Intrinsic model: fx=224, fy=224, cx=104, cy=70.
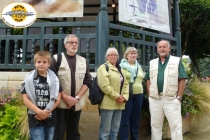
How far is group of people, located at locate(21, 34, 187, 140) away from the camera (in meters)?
2.76

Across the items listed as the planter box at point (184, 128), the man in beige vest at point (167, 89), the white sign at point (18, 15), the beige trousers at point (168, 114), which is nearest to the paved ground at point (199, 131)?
the planter box at point (184, 128)

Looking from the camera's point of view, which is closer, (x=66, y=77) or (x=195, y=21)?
(x=66, y=77)

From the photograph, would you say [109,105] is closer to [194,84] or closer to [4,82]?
[4,82]

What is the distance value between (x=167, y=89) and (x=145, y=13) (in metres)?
2.67

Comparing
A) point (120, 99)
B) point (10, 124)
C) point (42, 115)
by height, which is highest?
point (120, 99)

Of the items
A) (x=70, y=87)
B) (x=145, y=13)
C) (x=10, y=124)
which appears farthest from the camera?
(x=145, y=13)

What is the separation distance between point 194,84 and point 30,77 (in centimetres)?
437

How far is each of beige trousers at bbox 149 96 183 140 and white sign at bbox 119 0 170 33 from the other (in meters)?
2.18

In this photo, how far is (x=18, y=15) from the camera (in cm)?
506

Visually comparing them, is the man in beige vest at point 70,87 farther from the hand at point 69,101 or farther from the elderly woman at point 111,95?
the elderly woman at point 111,95

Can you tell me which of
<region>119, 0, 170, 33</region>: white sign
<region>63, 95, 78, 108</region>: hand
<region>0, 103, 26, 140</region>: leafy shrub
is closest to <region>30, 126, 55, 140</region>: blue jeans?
<region>63, 95, 78, 108</region>: hand

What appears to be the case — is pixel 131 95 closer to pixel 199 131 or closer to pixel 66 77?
pixel 66 77

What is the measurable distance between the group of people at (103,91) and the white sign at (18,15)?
2.13 meters

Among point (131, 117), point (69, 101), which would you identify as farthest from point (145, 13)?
point (69, 101)
